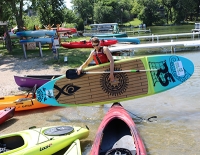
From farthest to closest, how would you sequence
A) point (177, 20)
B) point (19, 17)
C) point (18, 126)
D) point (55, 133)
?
point (177, 20) → point (19, 17) → point (18, 126) → point (55, 133)

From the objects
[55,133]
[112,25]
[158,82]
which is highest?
[112,25]

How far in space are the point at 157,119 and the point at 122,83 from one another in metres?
1.50

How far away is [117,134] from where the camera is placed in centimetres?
627

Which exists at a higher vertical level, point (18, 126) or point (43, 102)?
point (43, 102)

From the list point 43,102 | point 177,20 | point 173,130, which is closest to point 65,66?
point 43,102

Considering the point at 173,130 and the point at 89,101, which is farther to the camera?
the point at 89,101

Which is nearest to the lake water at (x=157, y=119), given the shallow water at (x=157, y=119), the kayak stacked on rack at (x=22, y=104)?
the shallow water at (x=157, y=119)

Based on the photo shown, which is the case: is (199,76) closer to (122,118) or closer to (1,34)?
(122,118)

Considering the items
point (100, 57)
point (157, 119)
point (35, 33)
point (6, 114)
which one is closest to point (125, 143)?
→ point (157, 119)

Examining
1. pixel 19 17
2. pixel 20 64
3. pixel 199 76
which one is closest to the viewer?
pixel 199 76

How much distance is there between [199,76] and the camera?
39.7 ft

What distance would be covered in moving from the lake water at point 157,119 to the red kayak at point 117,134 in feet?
2.07

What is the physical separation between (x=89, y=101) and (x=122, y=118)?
6.81 ft

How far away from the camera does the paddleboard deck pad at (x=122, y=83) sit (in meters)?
7.87
